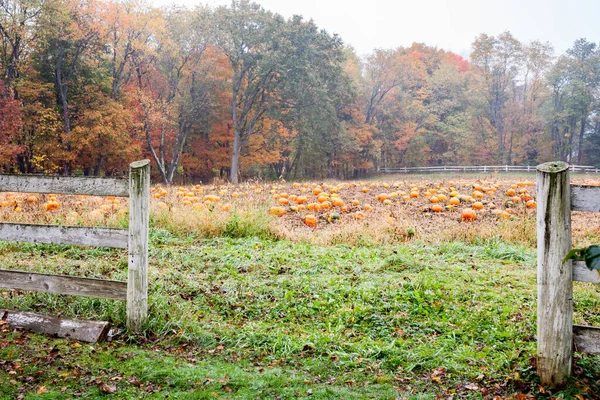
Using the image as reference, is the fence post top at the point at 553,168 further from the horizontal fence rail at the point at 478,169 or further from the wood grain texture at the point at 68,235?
the horizontal fence rail at the point at 478,169

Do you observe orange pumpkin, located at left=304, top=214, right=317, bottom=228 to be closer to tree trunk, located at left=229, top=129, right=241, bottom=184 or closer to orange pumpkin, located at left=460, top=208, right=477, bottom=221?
orange pumpkin, located at left=460, top=208, right=477, bottom=221

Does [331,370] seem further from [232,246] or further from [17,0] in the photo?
[17,0]

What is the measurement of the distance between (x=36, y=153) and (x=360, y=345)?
24389mm

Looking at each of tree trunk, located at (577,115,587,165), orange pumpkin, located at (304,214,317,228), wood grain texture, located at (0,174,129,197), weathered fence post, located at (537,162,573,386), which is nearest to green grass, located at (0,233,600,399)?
weathered fence post, located at (537,162,573,386)

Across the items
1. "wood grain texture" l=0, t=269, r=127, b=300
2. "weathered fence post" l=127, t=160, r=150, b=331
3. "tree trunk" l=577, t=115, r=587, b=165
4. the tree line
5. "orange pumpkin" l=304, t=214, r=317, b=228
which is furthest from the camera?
"tree trunk" l=577, t=115, r=587, b=165

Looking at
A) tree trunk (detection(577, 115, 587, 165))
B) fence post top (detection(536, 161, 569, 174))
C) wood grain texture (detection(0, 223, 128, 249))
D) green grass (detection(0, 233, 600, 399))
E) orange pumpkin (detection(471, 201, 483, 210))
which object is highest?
tree trunk (detection(577, 115, 587, 165))

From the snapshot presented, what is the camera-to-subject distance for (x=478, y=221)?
973 centimetres

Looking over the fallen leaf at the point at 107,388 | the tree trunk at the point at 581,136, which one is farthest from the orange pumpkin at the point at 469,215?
the tree trunk at the point at 581,136

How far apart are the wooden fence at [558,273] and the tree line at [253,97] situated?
2195 cm

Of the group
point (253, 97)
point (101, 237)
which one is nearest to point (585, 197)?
point (101, 237)

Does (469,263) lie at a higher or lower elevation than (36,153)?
lower

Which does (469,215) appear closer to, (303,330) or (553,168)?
(303,330)

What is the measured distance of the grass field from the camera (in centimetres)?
328

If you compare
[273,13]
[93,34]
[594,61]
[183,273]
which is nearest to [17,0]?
[93,34]
